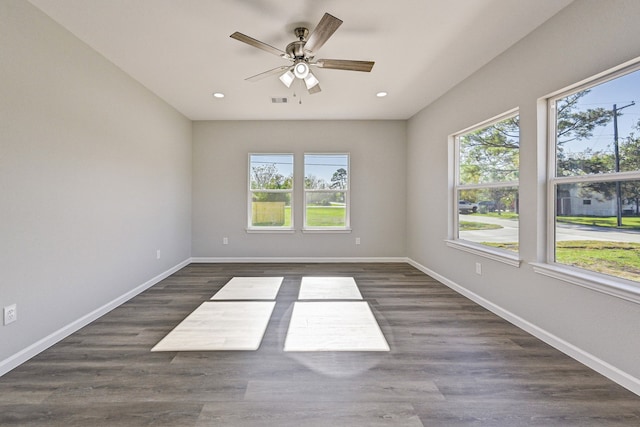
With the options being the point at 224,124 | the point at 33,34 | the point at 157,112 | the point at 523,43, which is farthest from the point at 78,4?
the point at 523,43

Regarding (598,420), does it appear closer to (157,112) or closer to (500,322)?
(500,322)

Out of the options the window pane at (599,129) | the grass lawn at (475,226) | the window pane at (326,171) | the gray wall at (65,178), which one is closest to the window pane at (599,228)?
the window pane at (599,129)

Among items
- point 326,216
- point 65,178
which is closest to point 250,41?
point 65,178

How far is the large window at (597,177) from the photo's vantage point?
1838 mm

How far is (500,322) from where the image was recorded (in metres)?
2.64

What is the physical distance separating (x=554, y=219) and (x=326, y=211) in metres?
3.34

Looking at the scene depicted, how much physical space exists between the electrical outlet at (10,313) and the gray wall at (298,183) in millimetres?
3099

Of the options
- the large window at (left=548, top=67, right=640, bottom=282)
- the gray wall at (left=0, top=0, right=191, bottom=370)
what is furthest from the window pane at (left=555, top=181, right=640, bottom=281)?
the gray wall at (left=0, top=0, right=191, bottom=370)

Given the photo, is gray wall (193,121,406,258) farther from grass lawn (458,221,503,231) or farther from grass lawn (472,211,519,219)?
grass lawn (472,211,519,219)

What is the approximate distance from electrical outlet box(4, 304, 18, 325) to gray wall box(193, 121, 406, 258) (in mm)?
3099

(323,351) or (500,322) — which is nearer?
(323,351)

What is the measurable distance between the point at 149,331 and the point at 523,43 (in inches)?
161

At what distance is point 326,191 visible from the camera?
5.11 metres

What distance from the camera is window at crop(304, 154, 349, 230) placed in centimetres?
509
